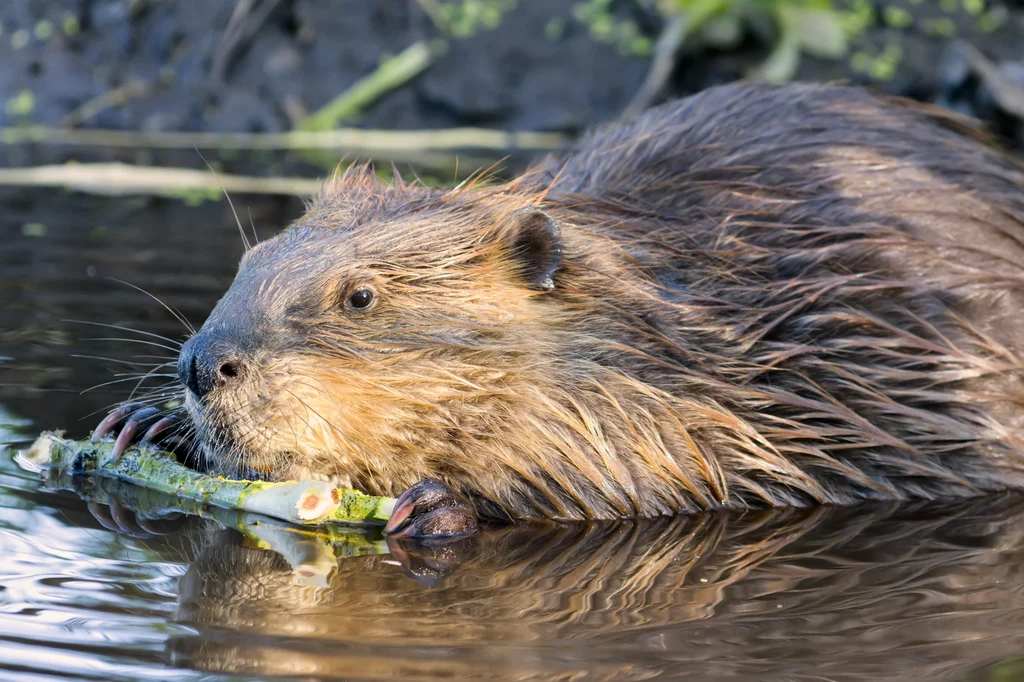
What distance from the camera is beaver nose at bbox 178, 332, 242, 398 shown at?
335 centimetres

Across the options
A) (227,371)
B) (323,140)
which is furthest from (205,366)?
(323,140)

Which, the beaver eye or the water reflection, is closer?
the water reflection

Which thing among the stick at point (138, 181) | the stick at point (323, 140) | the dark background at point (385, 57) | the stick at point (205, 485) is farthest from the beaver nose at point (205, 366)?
the stick at point (323, 140)

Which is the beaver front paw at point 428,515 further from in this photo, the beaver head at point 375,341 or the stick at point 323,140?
the stick at point 323,140

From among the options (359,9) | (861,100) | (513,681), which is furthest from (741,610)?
(359,9)

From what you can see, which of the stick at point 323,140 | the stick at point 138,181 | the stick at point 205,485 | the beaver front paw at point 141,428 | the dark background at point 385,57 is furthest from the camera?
the dark background at point 385,57

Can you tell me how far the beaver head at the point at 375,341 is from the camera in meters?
3.45

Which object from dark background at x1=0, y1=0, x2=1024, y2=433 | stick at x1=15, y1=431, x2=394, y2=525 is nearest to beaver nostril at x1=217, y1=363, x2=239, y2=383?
stick at x1=15, y1=431, x2=394, y2=525

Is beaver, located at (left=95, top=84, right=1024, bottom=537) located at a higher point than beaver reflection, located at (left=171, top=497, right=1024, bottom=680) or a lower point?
higher

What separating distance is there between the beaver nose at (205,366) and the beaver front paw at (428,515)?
1.71 ft

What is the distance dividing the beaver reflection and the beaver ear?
674mm

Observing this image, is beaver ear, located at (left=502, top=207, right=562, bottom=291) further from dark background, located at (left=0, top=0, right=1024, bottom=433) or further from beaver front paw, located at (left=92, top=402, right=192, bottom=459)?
dark background, located at (left=0, top=0, right=1024, bottom=433)

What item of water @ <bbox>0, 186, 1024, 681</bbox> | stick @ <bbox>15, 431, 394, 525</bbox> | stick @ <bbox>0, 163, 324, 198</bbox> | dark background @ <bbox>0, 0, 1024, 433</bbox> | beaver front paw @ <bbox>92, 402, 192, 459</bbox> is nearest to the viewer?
water @ <bbox>0, 186, 1024, 681</bbox>

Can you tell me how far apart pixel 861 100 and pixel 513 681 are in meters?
2.71
